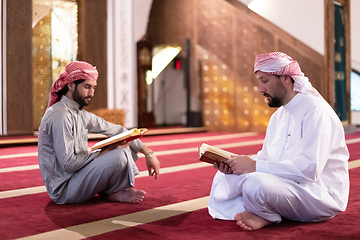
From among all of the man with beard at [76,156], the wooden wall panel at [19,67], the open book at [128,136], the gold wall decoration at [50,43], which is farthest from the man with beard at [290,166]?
the gold wall decoration at [50,43]

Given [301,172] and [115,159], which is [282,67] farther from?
[115,159]

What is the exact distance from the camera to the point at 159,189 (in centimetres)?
260

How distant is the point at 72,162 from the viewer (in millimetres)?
2100

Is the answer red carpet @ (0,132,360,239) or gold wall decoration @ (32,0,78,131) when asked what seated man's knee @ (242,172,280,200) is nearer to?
red carpet @ (0,132,360,239)

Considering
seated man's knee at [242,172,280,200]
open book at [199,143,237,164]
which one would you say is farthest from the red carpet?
open book at [199,143,237,164]

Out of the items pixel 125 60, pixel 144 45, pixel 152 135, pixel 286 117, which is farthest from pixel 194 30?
Result: pixel 286 117

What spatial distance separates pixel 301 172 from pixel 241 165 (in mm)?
235

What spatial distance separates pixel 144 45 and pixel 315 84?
338 centimetres

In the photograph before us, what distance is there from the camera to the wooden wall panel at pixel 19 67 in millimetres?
6402

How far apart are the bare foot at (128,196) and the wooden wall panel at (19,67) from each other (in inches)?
188

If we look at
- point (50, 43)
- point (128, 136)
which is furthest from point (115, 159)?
point (50, 43)

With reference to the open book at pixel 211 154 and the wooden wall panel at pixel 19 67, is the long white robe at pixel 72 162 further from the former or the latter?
the wooden wall panel at pixel 19 67

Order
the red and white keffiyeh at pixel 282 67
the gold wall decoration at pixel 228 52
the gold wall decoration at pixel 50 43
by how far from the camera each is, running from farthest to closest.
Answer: the gold wall decoration at pixel 228 52, the gold wall decoration at pixel 50 43, the red and white keffiyeh at pixel 282 67

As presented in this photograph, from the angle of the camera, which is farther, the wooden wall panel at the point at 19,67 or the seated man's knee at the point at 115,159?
the wooden wall panel at the point at 19,67
